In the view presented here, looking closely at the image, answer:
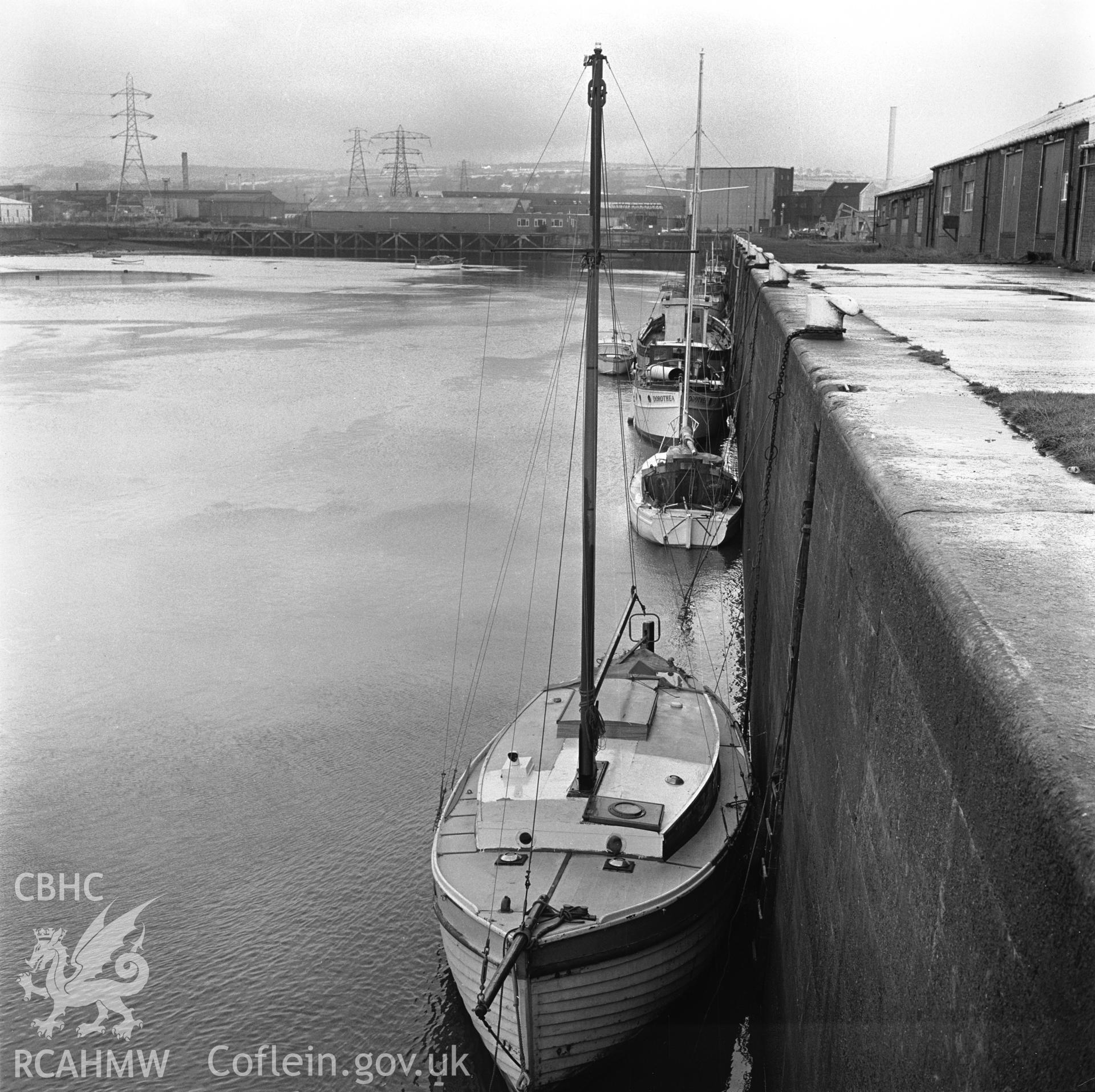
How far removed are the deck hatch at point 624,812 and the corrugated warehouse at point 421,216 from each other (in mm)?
114008

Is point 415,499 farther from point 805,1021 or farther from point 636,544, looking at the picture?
point 805,1021

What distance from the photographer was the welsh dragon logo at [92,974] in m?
9.02

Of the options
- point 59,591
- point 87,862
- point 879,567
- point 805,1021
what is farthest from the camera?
point 59,591

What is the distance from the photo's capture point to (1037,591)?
13.2ft

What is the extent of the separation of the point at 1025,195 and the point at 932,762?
32.9 metres

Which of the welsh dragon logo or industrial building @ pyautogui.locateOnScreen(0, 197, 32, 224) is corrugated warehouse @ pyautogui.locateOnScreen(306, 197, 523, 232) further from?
the welsh dragon logo

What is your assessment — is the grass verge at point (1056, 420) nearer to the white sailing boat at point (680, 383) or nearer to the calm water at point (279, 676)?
the calm water at point (279, 676)

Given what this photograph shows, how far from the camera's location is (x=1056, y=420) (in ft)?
23.9

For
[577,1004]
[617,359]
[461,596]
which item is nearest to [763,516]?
[461,596]

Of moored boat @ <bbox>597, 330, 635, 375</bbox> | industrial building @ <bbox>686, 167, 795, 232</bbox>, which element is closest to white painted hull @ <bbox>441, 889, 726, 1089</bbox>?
moored boat @ <bbox>597, 330, 635, 375</bbox>

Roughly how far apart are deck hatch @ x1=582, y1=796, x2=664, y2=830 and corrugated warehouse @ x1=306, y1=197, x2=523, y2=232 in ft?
374

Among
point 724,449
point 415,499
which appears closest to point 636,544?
point 415,499

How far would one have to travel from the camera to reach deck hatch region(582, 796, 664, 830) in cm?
804

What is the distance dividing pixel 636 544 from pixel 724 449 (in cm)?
908
